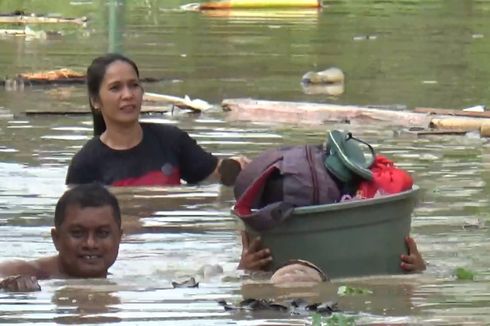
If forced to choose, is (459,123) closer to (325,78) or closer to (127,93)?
(325,78)

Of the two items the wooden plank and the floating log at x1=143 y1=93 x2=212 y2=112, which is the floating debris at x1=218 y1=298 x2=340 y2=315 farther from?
the floating log at x1=143 y1=93 x2=212 y2=112

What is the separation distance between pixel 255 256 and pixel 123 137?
8.24ft

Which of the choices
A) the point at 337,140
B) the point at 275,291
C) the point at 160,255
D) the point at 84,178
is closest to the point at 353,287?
the point at 275,291

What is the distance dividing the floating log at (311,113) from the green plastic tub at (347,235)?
20.7 feet

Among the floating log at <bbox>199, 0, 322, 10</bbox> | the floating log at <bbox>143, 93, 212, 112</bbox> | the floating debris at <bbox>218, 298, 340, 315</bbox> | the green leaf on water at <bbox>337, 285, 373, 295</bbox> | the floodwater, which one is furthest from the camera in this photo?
the floating log at <bbox>199, 0, 322, 10</bbox>

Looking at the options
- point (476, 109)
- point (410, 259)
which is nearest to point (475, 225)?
point (410, 259)

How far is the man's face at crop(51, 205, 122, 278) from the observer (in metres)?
6.74

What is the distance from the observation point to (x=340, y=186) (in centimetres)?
686

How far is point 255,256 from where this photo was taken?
22.9 feet

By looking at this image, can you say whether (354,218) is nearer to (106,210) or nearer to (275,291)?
(275,291)

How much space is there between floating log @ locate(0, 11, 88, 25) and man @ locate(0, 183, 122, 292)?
66.6ft

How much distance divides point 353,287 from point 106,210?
117 cm

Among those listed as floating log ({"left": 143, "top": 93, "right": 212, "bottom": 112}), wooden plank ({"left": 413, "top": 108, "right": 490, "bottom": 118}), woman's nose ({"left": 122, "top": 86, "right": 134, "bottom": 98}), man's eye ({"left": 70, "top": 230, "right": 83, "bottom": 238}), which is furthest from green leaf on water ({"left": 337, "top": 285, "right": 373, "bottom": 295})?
floating log ({"left": 143, "top": 93, "right": 212, "bottom": 112})

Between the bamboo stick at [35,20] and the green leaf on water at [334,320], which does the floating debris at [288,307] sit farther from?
the bamboo stick at [35,20]
